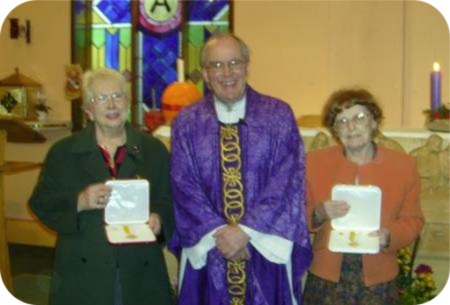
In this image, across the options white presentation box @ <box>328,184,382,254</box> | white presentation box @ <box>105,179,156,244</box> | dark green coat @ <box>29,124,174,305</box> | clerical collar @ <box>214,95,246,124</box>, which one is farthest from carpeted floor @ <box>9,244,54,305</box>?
white presentation box @ <box>328,184,382,254</box>

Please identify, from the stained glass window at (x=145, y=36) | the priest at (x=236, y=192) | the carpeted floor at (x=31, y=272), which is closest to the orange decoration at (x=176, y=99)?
the priest at (x=236, y=192)

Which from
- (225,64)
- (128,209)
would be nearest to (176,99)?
(225,64)

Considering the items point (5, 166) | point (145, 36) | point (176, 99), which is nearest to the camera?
point (176, 99)

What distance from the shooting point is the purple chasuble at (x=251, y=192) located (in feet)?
7.63

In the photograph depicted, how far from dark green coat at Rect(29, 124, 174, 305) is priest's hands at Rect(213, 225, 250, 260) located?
21 cm

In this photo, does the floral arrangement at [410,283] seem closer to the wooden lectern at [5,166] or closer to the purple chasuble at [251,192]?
the purple chasuble at [251,192]

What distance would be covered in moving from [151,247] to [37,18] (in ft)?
15.6

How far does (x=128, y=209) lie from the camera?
2.26 m

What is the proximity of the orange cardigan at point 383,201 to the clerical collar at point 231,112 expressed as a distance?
1.11ft

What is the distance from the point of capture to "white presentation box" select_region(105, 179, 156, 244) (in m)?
2.22

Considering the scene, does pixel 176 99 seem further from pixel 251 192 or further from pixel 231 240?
pixel 231 240

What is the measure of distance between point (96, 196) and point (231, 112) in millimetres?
544

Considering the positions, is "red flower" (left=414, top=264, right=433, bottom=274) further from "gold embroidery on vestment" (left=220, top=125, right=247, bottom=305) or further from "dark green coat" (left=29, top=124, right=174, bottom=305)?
"dark green coat" (left=29, top=124, right=174, bottom=305)

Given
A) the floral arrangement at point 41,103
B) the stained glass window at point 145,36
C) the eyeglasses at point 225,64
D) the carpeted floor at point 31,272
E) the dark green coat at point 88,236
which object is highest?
the stained glass window at point 145,36
